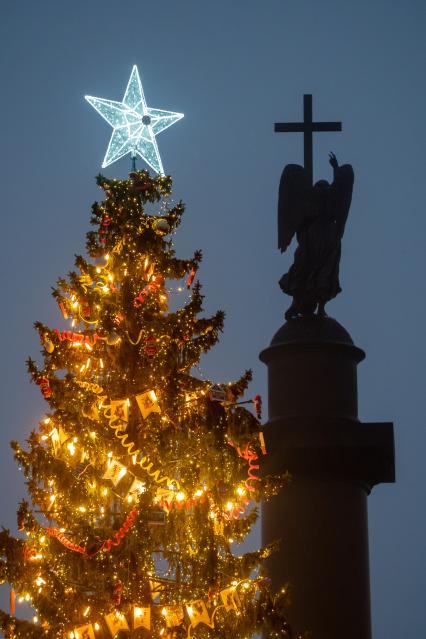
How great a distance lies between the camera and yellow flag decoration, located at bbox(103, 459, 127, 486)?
48.3ft

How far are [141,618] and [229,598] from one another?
3.54 feet

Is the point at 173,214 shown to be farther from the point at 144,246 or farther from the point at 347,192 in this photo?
the point at 347,192

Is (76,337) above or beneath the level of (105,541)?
above

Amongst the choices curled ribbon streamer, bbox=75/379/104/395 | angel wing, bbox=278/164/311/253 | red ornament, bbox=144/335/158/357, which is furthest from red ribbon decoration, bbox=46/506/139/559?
angel wing, bbox=278/164/311/253

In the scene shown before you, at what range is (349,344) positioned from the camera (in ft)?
68.2

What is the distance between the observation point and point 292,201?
2197 centimetres

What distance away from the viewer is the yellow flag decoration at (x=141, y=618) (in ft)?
47.0

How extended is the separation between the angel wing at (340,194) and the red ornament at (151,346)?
7.37 metres

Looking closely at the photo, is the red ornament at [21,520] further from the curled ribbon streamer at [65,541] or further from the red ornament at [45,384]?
the red ornament at [45,384]

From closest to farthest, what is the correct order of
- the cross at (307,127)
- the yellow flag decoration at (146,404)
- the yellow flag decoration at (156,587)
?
the yellow flag decoration at (156,587) → the yellow flag decoration at (146,404) → the cross at (307,127)

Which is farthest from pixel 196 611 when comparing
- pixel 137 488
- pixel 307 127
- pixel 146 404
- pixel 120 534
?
pixel 307 127

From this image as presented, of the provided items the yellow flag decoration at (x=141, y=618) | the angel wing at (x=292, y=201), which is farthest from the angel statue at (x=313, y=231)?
the yellow flag decoration at (x=141, y=618)

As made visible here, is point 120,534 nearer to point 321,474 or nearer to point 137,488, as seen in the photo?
point 137,488

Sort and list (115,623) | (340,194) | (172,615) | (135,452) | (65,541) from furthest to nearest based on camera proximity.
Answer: (340,194), (135,452), (172,615), (65,541), (115,623)
